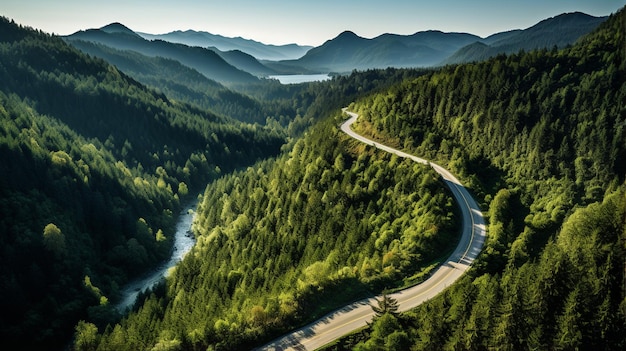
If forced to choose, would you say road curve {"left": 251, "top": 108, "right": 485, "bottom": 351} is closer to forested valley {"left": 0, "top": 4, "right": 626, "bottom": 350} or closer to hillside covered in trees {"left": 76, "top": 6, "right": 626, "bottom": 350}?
forested valley {"left": 0, "top": 4, "right": 626, "bottom": 350}

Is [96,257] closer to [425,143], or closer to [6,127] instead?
[6,127]

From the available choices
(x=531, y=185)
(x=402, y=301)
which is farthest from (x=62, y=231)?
(x=531, y=185)

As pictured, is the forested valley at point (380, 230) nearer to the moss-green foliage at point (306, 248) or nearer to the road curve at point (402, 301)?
the moss-green foliage at point (306, 248)

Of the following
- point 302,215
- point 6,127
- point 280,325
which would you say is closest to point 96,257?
point 6,127

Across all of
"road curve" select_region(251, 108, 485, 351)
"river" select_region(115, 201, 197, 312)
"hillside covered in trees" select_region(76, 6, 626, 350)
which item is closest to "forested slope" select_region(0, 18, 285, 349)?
"river" select_region(115, 201, 197, 312)

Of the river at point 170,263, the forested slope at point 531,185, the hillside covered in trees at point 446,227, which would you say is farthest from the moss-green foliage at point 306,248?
the river at point 170,263

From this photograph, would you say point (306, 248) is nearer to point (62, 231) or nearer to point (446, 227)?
point (446, 227)
